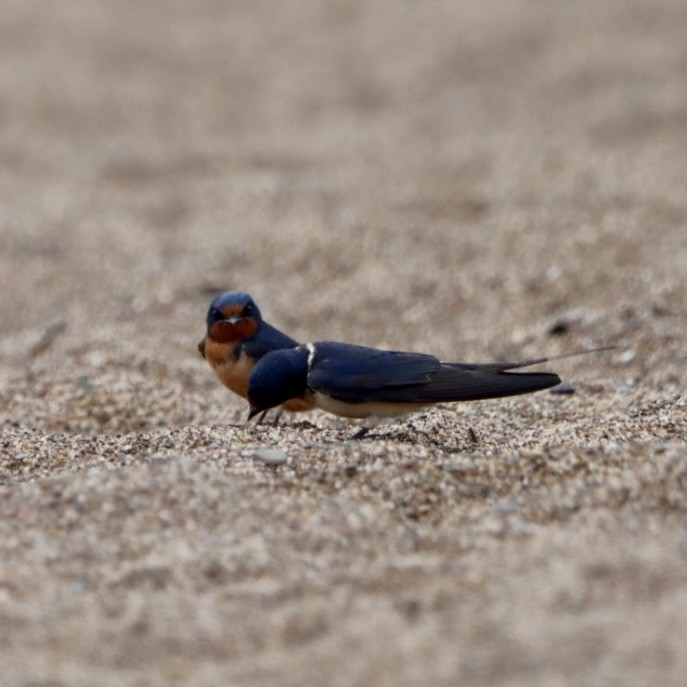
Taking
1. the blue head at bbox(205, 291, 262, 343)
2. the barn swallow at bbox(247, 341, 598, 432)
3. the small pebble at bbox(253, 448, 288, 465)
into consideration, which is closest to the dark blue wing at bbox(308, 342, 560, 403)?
the barn swallow at bbox(247, 341, 598, 432)

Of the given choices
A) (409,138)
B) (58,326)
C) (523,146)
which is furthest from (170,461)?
(409,138)

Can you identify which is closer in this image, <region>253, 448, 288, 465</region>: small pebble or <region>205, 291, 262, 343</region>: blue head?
<region>253, 448, 288, 465</region>: small pebble

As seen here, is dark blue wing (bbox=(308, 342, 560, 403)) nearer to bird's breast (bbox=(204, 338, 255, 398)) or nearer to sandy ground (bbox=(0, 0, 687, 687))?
sandy ground (bbox=(0, 0, 687, 687))

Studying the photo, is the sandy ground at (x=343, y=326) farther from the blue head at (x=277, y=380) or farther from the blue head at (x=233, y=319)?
the blue head at (x=233, y=319)

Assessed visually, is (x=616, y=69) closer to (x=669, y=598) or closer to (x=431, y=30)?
(x=431, y=30)

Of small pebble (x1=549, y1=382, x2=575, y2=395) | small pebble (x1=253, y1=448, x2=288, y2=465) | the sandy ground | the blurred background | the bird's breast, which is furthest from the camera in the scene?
the blurred background

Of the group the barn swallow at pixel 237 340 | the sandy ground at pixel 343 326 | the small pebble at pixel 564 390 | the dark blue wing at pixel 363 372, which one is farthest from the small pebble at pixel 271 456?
the small pebble at pixel 564 390

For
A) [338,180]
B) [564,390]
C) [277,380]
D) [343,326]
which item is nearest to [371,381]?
[277,380]
